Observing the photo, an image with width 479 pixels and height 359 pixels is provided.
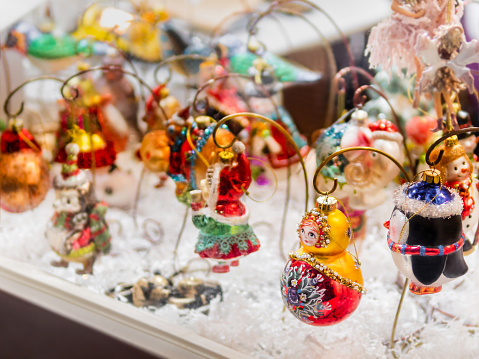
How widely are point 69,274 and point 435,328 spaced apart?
43.3 inches

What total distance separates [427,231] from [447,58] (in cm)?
35

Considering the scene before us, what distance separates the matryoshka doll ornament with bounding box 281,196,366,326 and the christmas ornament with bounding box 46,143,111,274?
748 millimetres

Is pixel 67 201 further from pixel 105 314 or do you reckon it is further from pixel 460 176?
pixel 460 176

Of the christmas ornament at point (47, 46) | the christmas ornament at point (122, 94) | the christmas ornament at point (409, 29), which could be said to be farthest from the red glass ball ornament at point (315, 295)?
the christmas ornament at point (47, 46)

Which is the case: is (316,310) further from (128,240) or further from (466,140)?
(128,240)

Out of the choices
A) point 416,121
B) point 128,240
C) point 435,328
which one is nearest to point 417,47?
point 416,121

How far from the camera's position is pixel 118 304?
58.5 inches

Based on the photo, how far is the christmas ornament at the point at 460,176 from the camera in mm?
1058

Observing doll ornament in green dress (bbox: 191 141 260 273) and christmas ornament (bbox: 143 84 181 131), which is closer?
doll ornament in green dress (bbox: 191 141 260 273)

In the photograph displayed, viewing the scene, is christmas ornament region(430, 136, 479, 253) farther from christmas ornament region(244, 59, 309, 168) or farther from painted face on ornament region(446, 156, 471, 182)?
christmas ornament region(244, 59, 309, 168)

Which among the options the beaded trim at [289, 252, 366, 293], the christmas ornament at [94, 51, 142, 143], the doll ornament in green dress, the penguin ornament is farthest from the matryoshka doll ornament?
the christmas ornament at [94, 51, 142, 143]

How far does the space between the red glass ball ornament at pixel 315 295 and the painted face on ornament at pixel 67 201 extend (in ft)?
2.41

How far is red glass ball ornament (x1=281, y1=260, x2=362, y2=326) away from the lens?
105 cm

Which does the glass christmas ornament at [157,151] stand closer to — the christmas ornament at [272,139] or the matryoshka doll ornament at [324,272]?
the christmas ornament at [272,139]
